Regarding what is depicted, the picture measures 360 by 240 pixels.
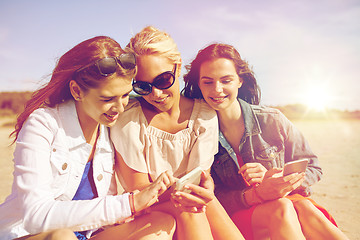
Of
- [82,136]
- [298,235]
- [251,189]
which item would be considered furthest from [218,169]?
[82,136]

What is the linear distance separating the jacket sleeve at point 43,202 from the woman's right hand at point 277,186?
1.44 metres

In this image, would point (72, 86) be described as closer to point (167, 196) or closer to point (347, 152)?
point (167, 196)

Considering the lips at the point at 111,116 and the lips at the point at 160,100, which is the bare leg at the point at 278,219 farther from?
the lips at the point at 111,116

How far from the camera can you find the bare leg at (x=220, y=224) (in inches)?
114

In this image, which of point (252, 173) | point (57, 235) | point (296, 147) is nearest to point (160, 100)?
point (252, 173)

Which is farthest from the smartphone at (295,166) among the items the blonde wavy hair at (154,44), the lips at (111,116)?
the lips at (111,116)

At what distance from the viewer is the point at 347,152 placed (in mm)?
12633

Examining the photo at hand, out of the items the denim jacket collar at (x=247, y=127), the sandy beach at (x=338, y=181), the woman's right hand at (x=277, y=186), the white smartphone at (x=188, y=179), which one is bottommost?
the sandy beach at (x=338, y=181)

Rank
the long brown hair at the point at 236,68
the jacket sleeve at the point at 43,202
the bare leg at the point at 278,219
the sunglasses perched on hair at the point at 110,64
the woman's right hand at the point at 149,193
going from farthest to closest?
the long brown hair at the point at 236,68
the bare leg at the point at 278,219
the sunglasses perched on hair at the point at 110,64
the woman's right hand at the point at 149,193
the jacket sleeve at the point at 43,202

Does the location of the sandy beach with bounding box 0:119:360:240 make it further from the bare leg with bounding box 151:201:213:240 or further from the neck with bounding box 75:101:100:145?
the bare leg with bounding box 151:201:213:240

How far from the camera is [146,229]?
8.86ft

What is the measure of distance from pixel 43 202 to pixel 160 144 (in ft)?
4.02

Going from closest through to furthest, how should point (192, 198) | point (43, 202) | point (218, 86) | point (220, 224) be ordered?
point (43, 202)
point (192, 198)
point (220, 224)
point (218, 86)

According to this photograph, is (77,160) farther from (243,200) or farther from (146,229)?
(243,200)
